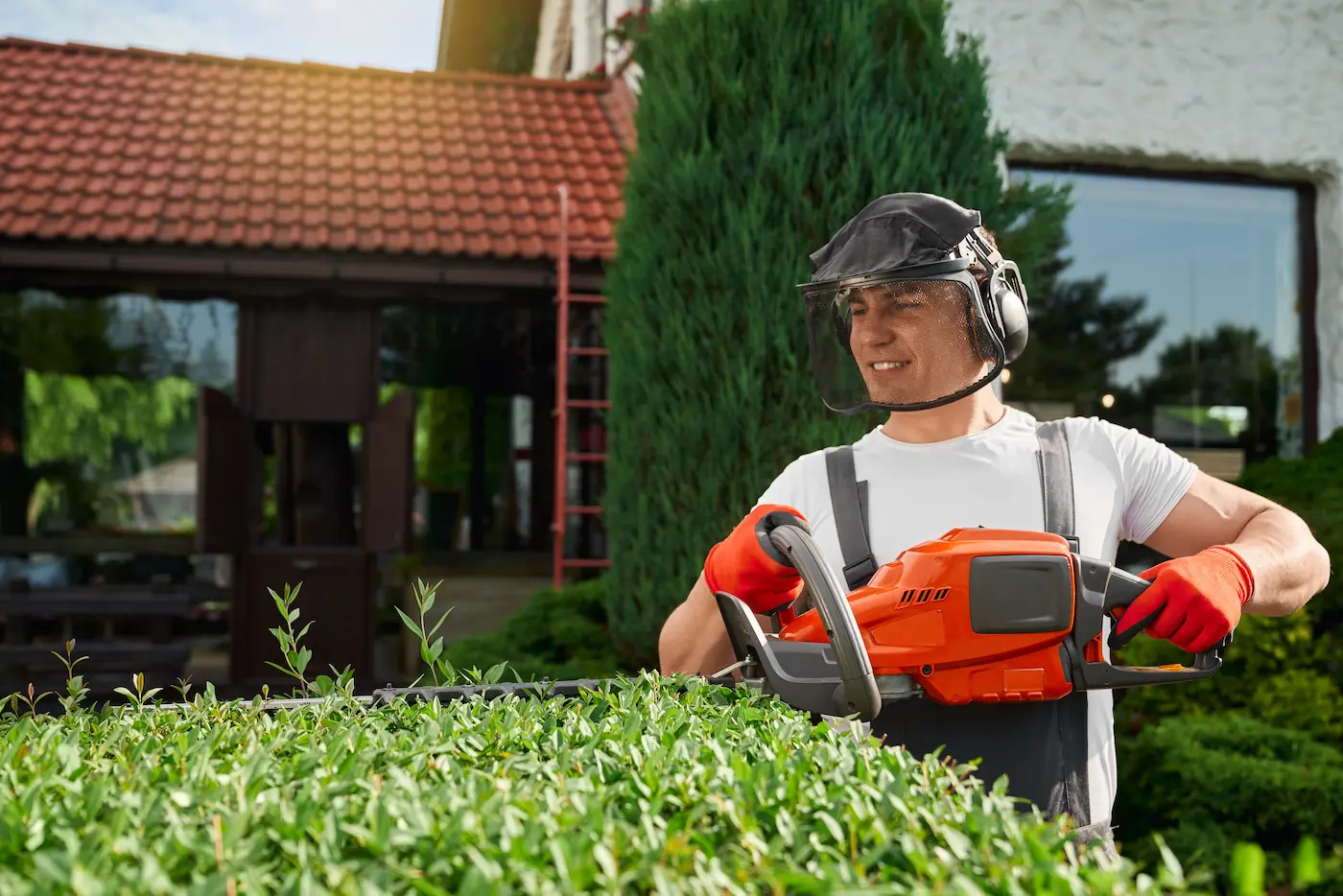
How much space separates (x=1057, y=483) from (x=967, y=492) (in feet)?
0.55

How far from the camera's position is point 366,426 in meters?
7.57

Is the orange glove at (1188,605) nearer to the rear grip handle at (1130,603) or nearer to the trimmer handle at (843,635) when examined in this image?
the rear grip handle at (1130,603)

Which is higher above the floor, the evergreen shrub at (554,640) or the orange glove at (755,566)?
the orange glove at (755,566)

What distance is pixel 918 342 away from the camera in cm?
224

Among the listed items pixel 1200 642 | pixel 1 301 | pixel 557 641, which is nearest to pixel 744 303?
pixel 557 641

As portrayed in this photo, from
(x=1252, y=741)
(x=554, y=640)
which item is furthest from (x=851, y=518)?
(x=554, y=640)

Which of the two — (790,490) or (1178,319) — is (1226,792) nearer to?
(790,490)

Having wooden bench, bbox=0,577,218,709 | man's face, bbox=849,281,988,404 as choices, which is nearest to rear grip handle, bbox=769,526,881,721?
man's face, bbox=849,281,988,404

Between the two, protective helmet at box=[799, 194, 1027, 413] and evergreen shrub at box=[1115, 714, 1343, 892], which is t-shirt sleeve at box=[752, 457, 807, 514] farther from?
evergreen shrub at box=[1115, 714, 1343, 892]

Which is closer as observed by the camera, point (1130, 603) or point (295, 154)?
point (1130, 603)

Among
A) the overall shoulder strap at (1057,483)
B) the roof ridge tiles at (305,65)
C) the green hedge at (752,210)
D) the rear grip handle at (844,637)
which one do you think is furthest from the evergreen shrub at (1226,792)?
the roof ridge tiles at (305,65)

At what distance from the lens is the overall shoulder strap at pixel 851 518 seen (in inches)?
83.5

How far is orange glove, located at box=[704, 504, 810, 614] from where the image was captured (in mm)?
1861

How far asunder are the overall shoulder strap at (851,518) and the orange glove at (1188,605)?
0.46 metres
